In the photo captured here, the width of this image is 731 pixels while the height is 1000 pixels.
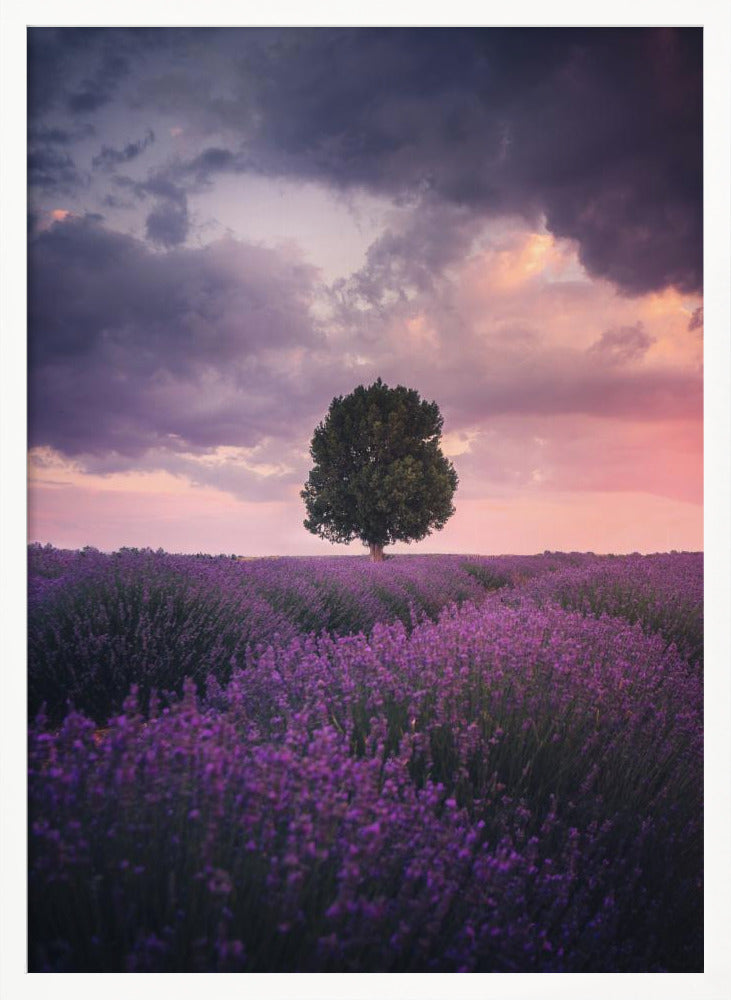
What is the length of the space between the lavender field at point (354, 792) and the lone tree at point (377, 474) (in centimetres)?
788

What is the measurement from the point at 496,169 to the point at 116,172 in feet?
5.26

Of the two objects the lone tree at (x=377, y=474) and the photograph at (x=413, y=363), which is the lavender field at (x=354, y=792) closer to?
the photograph at (x=413, y=363)

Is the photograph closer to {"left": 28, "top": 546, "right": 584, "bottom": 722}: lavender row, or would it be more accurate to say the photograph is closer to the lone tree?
{"left": 28, "top": 546, "right": 584, "bottom": 722}: lavender row

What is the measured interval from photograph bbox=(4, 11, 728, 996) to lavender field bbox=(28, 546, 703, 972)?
26mm

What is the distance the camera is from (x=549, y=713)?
2479 mm

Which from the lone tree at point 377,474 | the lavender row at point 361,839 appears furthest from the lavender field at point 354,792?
the lone tree at point 377,474

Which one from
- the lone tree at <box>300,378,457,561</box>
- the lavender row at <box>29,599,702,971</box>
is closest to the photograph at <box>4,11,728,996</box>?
the lavender row at <box>29,599,702,971</box>

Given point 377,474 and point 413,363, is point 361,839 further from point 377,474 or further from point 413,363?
point 377,474

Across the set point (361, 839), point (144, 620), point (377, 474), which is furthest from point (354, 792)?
point (377, 474)

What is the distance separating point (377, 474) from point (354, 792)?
33.0 feet

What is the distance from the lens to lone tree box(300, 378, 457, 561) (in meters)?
11.9
